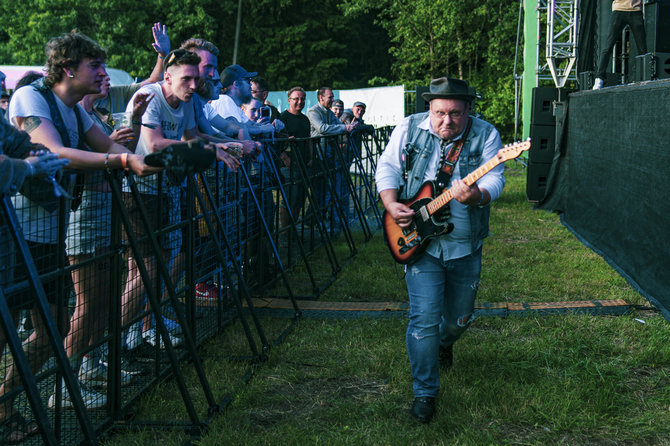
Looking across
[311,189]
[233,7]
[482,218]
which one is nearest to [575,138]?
[311,189]

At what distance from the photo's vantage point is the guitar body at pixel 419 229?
4180 mm

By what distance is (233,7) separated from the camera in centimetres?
4012

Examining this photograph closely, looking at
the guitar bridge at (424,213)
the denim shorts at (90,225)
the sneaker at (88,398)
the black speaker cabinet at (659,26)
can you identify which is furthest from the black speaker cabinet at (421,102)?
the sneaker at (88,398)

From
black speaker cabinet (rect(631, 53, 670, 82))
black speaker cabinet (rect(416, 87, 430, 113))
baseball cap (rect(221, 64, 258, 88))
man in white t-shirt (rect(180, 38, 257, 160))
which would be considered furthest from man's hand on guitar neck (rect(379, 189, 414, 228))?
black speaker cabinet (rect(416, 87, 430, 113))

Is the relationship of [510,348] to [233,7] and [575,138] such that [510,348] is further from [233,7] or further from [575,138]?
[233,7]

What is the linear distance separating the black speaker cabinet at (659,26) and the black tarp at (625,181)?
3.19 ft

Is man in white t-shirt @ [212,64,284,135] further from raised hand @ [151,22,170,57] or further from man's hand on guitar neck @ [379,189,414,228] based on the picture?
man's hand on guitar neck @ [379,189,414,228]

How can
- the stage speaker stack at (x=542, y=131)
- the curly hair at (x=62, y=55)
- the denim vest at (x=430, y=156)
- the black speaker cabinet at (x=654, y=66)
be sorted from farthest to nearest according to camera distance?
1. the stage speaker stack at (x=542, y=131)
2. the black speaker cabinet at (x=654, y=66)
3. the denim vest at (x=430, y=156)
4. the curly hair at (x=62, y=55)

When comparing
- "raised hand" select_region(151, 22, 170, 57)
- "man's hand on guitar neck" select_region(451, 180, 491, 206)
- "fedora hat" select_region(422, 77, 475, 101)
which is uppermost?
"raised hand" select_region(151, 22, 170, 57)

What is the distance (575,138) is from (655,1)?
7.08 feet

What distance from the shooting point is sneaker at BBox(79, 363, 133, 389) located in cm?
412

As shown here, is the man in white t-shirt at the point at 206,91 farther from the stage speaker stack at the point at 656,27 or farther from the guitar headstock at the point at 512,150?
the stage speaker stack at the point at 656,27

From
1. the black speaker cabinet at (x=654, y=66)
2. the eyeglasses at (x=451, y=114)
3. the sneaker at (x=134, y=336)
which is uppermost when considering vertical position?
the black speaker cabinet at (x=654, y=66)

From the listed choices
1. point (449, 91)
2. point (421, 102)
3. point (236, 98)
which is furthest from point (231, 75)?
point (421, 102)
